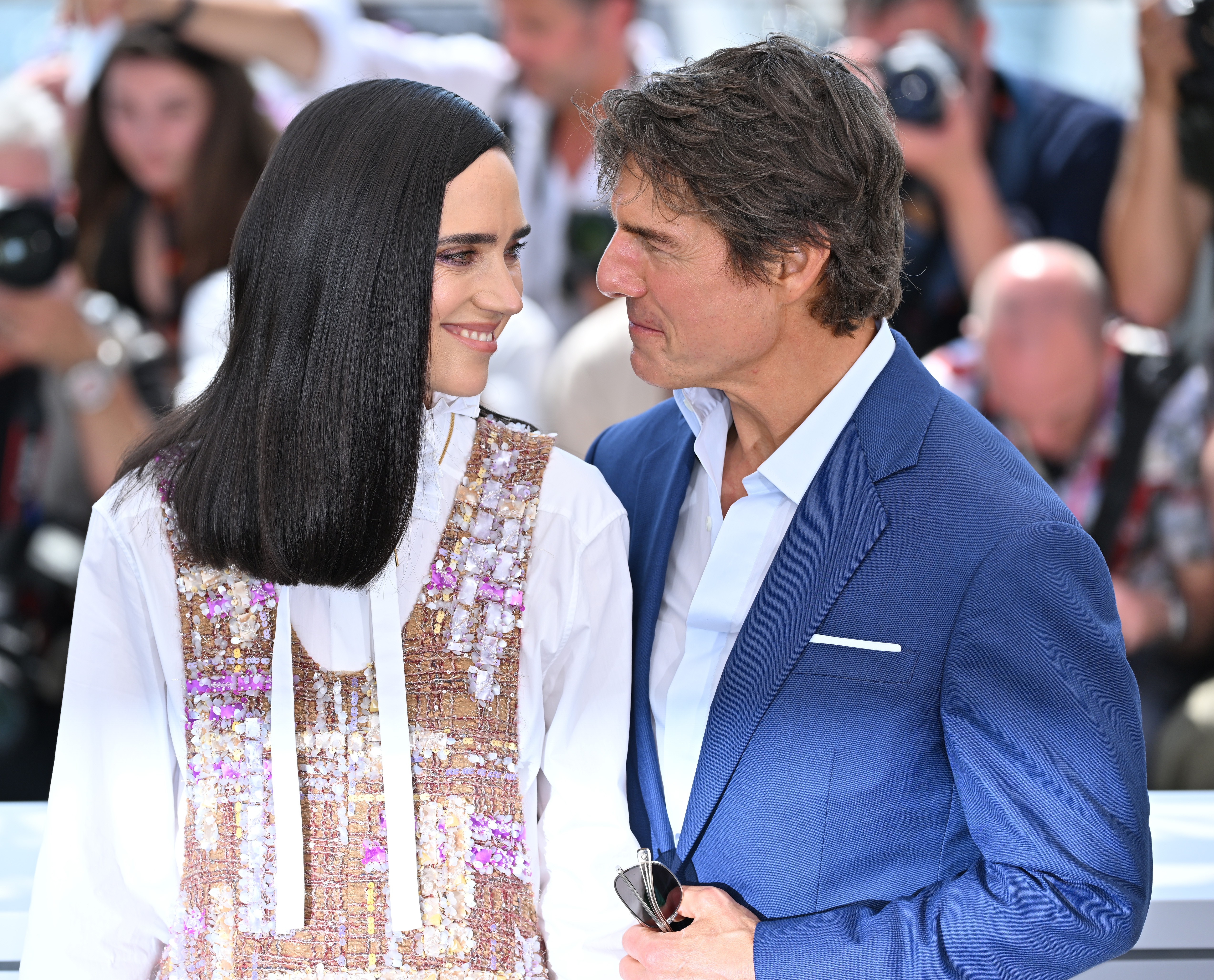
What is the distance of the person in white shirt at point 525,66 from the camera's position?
3311 mm

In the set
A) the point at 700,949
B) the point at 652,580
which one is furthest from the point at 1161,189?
the point at 700,949

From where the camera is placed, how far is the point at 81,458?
3.30 m

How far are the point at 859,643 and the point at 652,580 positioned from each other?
0.25m

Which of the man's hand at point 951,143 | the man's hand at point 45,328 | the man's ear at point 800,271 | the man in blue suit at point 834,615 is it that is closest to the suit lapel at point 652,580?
the man in blue suit at point 834,615

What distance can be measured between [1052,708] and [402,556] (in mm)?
601

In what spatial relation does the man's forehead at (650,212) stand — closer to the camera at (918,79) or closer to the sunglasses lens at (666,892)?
the sunglasses lens at (666,892)

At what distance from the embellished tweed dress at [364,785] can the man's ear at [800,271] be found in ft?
1.10

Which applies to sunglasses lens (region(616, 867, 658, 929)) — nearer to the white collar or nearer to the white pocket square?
the white pocket square

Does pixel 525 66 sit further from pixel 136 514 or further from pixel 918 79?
pixel 136 514

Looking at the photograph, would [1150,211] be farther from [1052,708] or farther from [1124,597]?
[1052,708]

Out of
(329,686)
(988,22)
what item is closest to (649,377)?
(329,686)

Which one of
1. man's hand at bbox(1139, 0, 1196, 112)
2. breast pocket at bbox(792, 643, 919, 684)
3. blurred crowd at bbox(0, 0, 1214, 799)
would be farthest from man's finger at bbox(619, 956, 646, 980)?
man's hand at bbox(1139, 0, 1196, 112)

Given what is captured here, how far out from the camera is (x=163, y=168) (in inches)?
133

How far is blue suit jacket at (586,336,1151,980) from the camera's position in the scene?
3.44ft
